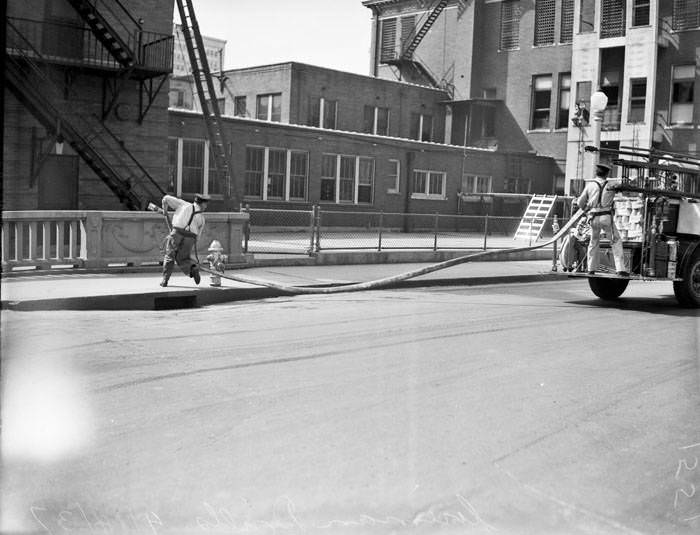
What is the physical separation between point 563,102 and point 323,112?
12.3 m

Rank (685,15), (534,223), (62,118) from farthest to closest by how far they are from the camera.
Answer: (685,15) → (534,223) → (62,118)

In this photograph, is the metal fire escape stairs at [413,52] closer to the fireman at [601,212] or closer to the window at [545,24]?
the window at [545,24]

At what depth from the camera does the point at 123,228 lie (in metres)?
14.8

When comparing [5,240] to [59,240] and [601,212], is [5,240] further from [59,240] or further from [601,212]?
[601,212]

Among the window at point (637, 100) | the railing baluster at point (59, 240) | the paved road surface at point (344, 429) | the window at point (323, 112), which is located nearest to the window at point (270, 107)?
the window at point (323, 112)

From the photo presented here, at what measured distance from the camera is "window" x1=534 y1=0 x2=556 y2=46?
40816 mm

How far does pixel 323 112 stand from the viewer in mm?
38875

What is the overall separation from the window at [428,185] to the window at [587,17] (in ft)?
33.8

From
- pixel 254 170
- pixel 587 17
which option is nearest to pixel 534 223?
pixel 254 170

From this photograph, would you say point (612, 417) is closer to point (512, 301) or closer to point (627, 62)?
point (512, 301)

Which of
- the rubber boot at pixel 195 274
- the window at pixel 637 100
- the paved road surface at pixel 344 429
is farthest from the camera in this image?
the window at pixel 637 100

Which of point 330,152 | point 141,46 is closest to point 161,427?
point 141,46

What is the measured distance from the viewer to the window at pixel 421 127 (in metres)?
43.1

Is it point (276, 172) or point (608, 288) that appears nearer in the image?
point (608, 288)
